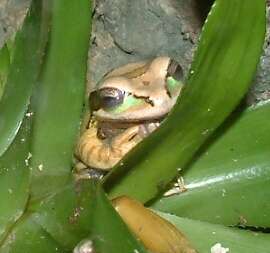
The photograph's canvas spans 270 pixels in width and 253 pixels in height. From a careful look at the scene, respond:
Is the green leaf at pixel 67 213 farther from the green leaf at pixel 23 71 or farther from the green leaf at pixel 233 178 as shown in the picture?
the green leaf at pixel 233 178

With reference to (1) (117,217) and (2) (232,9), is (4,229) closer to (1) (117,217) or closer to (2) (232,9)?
(1) (117,217)

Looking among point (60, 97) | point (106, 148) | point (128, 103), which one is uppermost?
point (60, 97)

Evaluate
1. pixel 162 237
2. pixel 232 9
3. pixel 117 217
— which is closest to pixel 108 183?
pixel 162 237

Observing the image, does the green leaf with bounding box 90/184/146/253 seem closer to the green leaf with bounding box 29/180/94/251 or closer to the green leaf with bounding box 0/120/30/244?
the green leaf with bounding box 29/180/94/251

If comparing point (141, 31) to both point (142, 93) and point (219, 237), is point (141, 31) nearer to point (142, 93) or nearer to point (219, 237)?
point (142, 93)

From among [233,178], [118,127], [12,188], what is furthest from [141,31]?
[12,188]

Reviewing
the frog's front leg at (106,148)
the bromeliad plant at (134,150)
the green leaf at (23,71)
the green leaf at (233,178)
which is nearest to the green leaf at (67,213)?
the bromeliad plant at (134,150)
